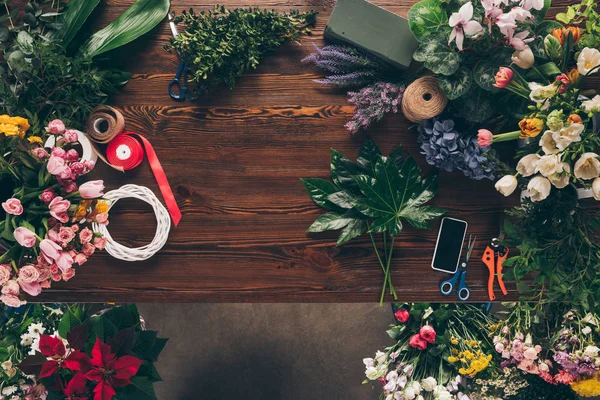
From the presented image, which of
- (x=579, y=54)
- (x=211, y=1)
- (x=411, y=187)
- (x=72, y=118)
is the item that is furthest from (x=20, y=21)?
(x=579, y=54)

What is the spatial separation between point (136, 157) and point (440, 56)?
1.09m

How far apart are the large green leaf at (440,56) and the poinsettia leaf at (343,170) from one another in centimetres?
42

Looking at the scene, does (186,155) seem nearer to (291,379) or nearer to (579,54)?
(579,54)

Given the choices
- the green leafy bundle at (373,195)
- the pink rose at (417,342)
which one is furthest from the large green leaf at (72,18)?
the pink rose at (417,342)

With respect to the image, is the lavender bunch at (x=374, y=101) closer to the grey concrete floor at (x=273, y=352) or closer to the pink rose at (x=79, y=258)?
the pink rose at (x=79, y=258)

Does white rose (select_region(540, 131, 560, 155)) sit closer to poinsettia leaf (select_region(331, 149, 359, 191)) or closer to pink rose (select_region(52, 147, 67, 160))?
poinsettia leaf (select_region(331, 149, 359, 191))

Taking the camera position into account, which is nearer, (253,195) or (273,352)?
(253,195)

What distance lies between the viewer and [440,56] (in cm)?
143

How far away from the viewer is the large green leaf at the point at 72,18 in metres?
1.59

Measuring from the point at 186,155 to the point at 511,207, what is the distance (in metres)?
1.20

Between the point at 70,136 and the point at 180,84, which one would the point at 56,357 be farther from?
the point at 180,84

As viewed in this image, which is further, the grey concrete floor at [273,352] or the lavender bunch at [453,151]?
the grey concrete floor at [273,352]

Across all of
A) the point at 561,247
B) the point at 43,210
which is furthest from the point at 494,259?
the point at 43,210

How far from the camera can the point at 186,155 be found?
1692mm
